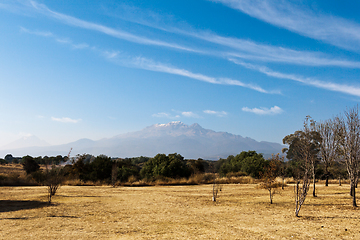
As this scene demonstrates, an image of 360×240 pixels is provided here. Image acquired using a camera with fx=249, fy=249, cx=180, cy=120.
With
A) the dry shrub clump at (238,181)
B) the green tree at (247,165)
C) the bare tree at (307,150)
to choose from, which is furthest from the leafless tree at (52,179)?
the green tree at (247,165)

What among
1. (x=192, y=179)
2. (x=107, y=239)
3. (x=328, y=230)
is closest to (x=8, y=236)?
(x=107, y=239)

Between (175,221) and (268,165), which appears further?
(268,165)

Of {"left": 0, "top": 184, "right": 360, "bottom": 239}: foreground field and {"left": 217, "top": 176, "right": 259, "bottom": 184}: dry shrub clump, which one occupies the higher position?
{"left": 0, "top": 184, "right": 360, "bottom": 239}: foreground field

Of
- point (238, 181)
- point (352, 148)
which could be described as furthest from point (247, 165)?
point (352, 148)

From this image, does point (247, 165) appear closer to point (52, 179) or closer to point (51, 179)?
point (52, 179)

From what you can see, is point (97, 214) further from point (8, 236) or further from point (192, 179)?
point (192, 179)

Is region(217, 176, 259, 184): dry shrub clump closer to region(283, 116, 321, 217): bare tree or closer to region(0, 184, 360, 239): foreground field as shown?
region(283, 116, 321, 217): bare tree

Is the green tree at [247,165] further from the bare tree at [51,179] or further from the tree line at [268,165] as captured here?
the bare tree at [51,179]

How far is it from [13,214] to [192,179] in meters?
20.8

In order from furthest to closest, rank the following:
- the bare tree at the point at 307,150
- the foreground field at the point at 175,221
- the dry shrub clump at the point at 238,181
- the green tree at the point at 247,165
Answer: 1. the green tree at the point at 247,165
2. the dry shrub clump at the point at 238,181
3. the bare tree at the point at 307,150
4. the foreground field at the point at 175,221

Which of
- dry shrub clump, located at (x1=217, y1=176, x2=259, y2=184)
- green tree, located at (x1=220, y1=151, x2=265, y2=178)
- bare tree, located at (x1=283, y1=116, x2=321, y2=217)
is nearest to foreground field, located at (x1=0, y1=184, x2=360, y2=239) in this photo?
bare tree, located at (x1=283, y1=116, x2=321, y2=217)

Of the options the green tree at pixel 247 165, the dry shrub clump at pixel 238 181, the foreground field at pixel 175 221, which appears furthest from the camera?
the green tree at pixel 247 165

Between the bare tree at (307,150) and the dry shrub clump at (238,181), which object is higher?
the bare tree at (307,150)

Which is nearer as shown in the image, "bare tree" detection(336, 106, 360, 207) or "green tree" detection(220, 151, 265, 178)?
"bare tree" detection(336, 106, 360, 207)
